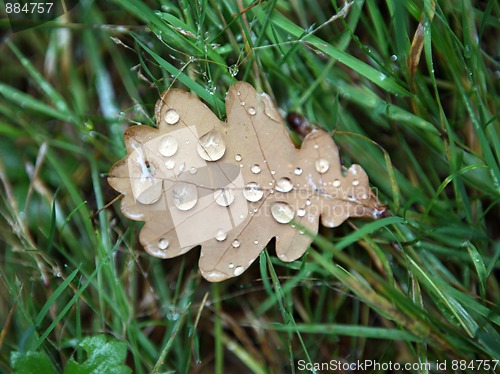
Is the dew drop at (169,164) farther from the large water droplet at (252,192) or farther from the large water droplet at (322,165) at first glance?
the large water droplet at (322,165)

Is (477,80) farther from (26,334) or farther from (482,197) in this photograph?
(26,334)

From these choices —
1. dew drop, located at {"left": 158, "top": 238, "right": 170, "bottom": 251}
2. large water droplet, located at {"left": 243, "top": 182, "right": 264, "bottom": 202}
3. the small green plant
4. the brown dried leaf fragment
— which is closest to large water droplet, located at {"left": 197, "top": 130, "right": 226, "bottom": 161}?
the brown dried leaf fragment

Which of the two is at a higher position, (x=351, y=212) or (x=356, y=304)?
(x=351, y=212)

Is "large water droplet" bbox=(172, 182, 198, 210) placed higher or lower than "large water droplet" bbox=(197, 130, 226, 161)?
lower

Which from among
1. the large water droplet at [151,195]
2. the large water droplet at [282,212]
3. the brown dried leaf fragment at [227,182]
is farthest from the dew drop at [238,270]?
the large water droplet at [151,195]

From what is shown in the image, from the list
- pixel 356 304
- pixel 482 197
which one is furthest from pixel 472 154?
pixel 356 304

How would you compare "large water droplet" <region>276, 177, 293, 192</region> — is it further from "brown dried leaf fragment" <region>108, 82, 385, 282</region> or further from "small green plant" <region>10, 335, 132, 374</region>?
"small green plant" <region>10, 335, 132, 374</region>

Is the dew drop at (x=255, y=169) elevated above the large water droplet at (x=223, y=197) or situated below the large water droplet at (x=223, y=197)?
above
